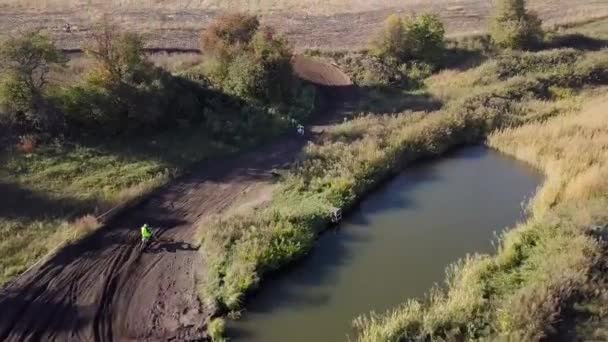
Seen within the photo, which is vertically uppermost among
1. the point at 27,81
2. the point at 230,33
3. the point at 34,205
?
the point at 230,33

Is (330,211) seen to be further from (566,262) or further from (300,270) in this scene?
(566,262)

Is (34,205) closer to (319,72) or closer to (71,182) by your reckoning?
(71,182)

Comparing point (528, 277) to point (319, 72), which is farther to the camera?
point (319, 72)

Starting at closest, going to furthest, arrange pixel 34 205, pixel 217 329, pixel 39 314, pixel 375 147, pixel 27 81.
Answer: pixel 217 329
pixel 39 314
pixel 34 205
pixel 27 81
pixel 375 147

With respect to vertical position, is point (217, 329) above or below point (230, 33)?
below

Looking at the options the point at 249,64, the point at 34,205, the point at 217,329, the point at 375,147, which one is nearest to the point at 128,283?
the point at 217,329

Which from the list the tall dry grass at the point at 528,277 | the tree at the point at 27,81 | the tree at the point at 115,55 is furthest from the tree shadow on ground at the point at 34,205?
the tall dry grass at the point at 528,277

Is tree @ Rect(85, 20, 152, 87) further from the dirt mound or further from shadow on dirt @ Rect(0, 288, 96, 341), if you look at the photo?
shadow on dirt @ Rect(0, 288, 96, 341)

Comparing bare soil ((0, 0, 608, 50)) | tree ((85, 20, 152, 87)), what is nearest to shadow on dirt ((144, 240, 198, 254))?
tree ((85, 20, 152, 87))
